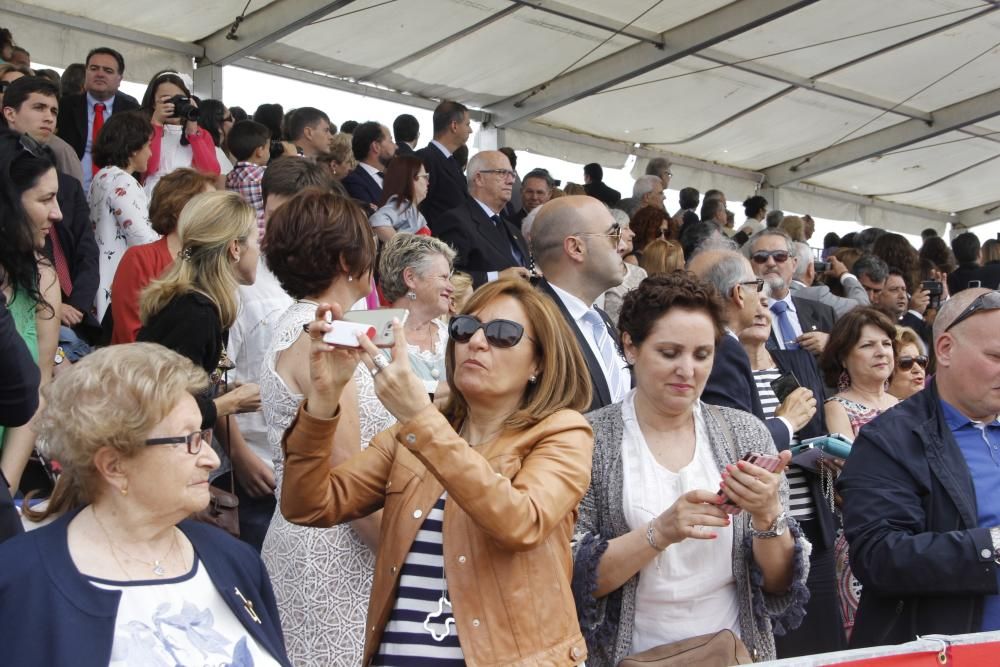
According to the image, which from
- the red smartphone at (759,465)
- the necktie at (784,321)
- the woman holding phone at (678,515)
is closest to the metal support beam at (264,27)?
the necktie at (784,321)

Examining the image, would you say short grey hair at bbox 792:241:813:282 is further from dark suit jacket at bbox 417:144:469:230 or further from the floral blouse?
the floral blouse

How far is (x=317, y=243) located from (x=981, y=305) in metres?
1.85

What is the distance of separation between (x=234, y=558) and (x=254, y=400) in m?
1.22

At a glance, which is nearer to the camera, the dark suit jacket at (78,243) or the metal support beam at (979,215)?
the dark suit jacket at (78,243)

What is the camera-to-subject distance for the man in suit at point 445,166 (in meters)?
7.93

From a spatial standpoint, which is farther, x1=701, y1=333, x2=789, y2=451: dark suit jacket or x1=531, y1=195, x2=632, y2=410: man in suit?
x1=531, y1=195, x2=632, y2=410: man in suit

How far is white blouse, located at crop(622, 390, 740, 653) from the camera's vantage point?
3027 millimetres

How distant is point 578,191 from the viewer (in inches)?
426

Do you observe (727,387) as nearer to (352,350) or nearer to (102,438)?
(352,350)

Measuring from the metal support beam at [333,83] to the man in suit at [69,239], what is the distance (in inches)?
186

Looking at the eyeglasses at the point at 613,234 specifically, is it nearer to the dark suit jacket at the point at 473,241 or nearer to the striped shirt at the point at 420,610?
the striped shirt at the point at 420,610

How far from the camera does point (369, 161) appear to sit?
27.2 ft

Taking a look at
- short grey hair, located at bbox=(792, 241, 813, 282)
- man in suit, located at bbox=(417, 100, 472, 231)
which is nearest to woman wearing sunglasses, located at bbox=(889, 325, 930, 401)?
man in suit, located at bbox=(417, 100, 472, 231)

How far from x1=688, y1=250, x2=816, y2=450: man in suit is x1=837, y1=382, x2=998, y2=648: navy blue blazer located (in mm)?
613
